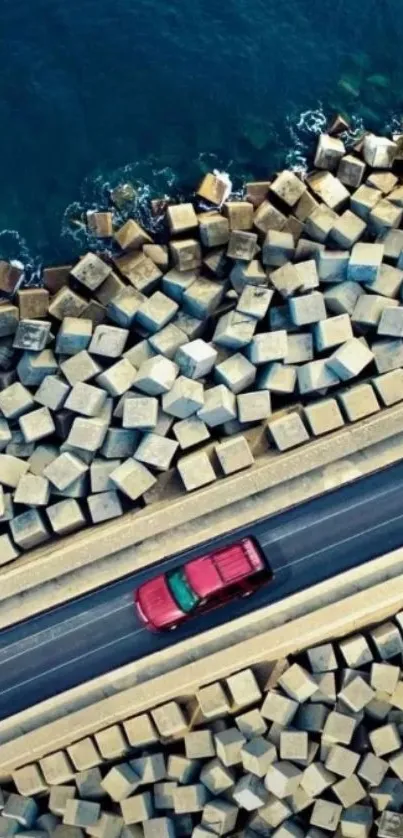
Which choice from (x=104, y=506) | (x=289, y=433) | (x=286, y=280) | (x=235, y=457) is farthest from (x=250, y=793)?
(x=286, y=280)

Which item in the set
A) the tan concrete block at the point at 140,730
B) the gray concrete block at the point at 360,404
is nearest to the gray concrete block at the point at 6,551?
the tan concrete block at the point at 140,730

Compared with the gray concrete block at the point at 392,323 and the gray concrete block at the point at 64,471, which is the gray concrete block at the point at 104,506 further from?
the gray concrete block at the point at 392,323

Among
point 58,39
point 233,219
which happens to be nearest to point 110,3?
point 58,39

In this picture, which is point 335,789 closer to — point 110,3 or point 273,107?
point 273,107

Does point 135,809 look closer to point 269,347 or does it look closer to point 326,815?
point 326,815

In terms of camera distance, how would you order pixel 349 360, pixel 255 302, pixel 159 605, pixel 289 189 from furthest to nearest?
pixel 289 189
pixel 255 302
pixel 349 360
pixel 159 605

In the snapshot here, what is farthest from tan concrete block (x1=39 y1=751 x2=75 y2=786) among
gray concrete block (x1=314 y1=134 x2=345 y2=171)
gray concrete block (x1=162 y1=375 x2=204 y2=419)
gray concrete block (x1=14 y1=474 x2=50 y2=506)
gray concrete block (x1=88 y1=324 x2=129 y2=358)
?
gray concrete block (x1=314 y1=134 x2=345 y2=171)
